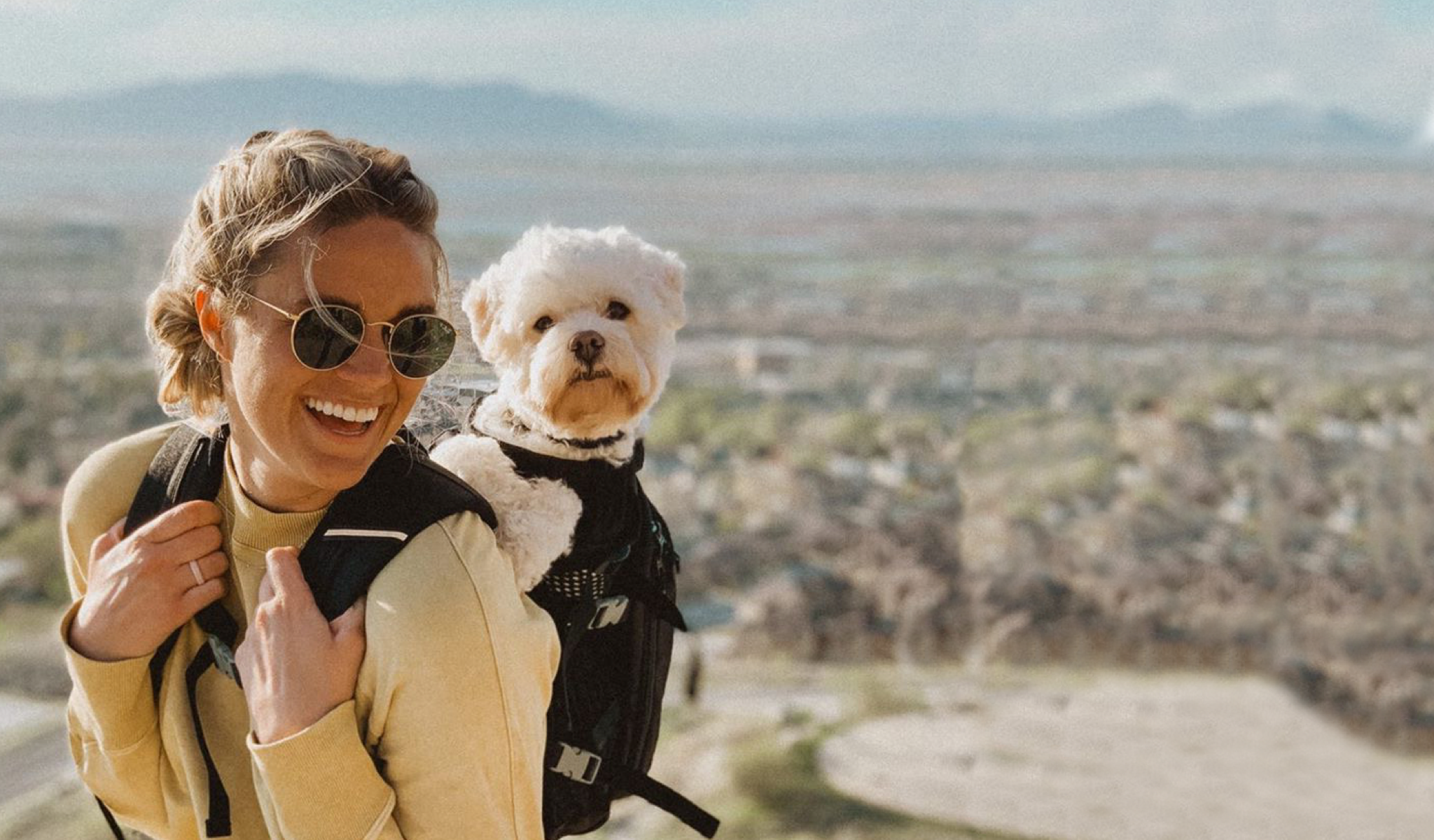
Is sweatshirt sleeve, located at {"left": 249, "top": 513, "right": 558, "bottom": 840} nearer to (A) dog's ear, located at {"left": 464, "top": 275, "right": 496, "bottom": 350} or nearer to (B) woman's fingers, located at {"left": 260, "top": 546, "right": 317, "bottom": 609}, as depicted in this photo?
(B) woman's fingers, located at {"left": 260, "top": 546, "right": 317, "bottom": 609}

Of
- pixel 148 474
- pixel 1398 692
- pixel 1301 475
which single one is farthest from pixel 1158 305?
pixel 148 474

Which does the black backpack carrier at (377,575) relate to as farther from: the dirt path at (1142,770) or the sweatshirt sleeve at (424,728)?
the dirt path at (1142,770)

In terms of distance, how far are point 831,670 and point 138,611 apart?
13588 millimetres

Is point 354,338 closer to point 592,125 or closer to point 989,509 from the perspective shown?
point 989,509

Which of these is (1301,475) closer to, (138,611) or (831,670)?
(831,670)

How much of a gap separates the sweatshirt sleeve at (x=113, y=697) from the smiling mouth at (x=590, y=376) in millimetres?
467

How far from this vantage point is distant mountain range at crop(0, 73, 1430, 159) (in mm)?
65625

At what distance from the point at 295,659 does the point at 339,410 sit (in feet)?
0.70

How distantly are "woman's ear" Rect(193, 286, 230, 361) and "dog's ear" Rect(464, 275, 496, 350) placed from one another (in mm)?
605

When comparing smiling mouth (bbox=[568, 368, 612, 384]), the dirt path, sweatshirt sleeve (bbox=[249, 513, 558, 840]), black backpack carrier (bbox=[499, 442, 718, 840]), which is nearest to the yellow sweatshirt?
sweatshirt sleeve (bbox=[249, 513, 558, 840])

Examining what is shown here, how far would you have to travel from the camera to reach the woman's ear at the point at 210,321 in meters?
1.28

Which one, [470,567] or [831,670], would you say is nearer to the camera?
[470,567]

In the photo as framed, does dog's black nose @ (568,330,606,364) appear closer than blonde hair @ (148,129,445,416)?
No

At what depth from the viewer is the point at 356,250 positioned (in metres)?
1.23
